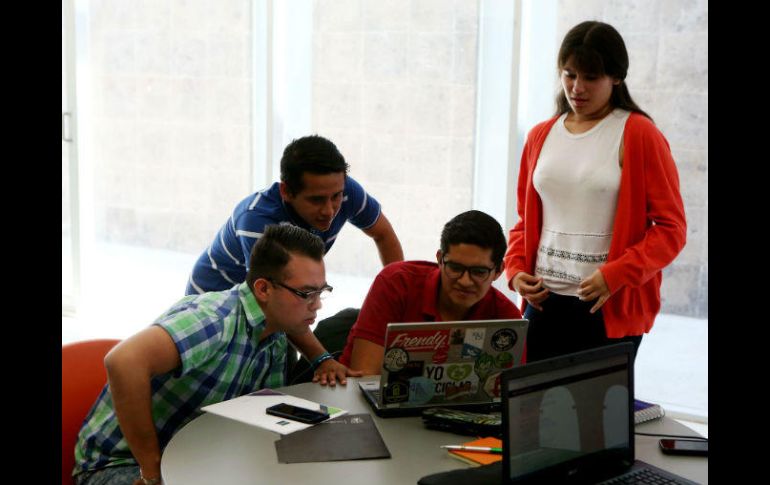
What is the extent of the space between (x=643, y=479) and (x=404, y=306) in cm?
90

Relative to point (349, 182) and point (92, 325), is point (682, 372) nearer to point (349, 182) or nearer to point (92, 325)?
point (349, 182)

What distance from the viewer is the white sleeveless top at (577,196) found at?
251 cm

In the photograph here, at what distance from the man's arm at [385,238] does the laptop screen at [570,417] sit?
1543mm

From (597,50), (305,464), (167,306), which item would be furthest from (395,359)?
(167,306)

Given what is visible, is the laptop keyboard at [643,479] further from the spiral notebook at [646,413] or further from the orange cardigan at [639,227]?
the orange cardigan at [639,227]

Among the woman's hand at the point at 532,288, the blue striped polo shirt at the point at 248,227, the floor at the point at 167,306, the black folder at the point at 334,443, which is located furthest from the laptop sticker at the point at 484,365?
the floor at the point at 167,306

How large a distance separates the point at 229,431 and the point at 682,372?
2.80m

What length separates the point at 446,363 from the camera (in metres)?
1.93

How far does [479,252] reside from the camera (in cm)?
220

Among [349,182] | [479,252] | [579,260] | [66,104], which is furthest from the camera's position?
[66,104]

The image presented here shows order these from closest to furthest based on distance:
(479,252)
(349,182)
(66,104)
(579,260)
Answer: (479,252) < (579,260) < (349,182) < (66,104)

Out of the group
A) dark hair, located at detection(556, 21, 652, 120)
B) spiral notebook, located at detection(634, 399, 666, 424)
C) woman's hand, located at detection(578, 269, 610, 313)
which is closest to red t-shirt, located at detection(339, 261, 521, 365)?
woman's hand, located at detection(578, 269, 610, 313)

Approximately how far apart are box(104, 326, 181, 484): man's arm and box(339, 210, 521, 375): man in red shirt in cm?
59
